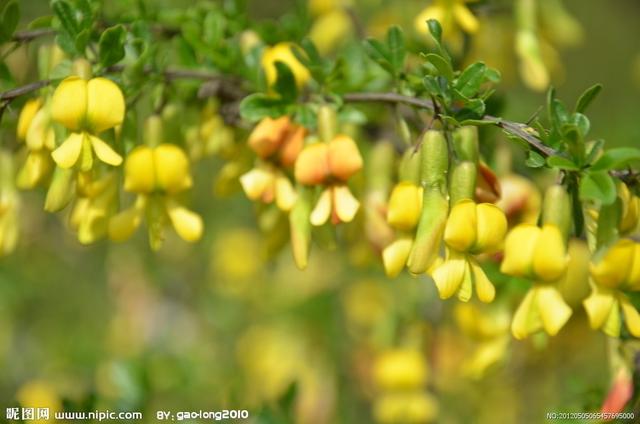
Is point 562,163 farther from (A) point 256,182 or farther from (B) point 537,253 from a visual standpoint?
(A) point 256,182

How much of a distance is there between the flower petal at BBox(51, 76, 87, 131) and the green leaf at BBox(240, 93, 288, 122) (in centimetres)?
17

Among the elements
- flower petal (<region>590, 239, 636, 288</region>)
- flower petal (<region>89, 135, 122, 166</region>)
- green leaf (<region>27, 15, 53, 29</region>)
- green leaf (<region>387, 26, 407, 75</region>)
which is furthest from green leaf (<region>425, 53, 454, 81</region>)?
green leaf (<region>27, 15, 53, 29</region>)

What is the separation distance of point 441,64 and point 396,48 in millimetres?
124

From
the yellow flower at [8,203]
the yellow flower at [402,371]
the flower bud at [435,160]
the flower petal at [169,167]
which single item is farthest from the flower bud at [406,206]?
the yellow flower at [402,371]

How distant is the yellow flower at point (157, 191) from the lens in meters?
0.87

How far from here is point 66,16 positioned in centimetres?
79

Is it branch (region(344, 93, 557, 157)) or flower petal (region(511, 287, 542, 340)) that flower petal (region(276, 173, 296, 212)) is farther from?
flower petal (region(511, 287, 542, 340))

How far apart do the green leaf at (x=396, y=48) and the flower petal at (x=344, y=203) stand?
139 mm

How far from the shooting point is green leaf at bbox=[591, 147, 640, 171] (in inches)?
25.9

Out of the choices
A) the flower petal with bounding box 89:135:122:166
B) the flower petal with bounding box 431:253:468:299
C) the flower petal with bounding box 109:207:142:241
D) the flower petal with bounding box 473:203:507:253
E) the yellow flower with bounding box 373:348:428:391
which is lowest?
the yellow flower with bounding box 373:348:428:391

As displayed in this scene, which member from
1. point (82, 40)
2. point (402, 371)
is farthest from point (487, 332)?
point (82, 40)

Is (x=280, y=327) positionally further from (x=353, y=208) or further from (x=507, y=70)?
(x=353, y=208)

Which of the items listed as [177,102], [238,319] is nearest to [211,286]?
[238,319]

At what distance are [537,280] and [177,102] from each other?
1.55 ft
